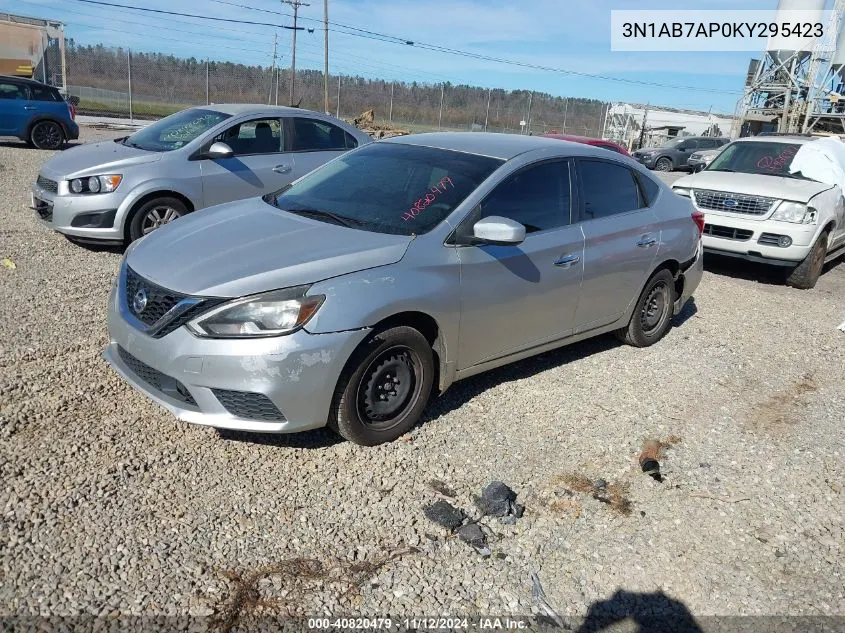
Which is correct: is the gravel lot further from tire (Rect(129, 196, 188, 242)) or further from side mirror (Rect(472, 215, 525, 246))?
tire (Rect(129, 196, 188, 242))

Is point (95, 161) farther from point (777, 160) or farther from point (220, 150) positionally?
point (777, 160)

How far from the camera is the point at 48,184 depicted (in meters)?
7.30

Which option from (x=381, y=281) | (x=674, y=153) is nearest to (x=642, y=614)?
(x=381, y=281)

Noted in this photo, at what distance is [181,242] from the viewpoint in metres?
→ 3.98

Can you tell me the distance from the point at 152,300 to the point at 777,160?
903 cm

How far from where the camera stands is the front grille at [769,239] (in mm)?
8484

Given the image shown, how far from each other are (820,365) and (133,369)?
5.59m

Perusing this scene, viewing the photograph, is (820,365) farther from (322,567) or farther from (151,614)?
(151,614)

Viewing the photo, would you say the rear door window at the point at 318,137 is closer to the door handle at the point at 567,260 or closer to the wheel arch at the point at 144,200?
the wheel arch at the point at 144,200

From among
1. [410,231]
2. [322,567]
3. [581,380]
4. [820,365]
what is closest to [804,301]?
[820,365]

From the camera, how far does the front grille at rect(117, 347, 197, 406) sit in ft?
11.5

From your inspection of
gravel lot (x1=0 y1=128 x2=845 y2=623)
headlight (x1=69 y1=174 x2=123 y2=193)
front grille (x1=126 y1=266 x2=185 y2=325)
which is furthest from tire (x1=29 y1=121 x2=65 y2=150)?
front grille (x1=126 y1=266 x2=185 y2=325)

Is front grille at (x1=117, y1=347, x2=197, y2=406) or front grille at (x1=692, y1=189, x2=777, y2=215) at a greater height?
front grille at (x1=692, y1=189, x2=777, y2=215)

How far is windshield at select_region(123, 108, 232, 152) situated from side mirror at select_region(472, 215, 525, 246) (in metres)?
4.87
